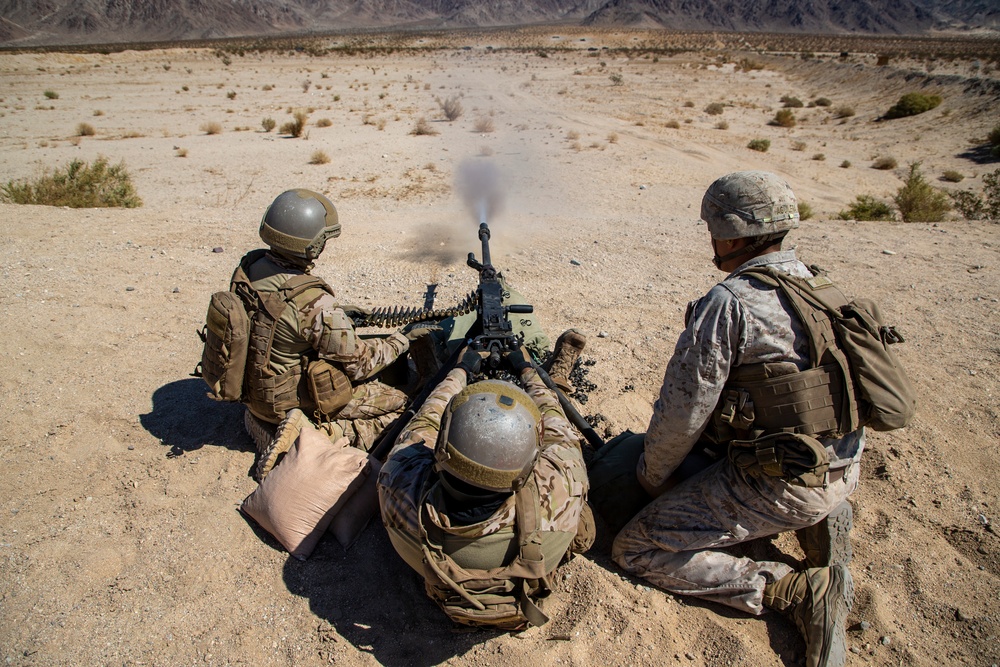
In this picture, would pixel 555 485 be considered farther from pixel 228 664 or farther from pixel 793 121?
pixel 793 121

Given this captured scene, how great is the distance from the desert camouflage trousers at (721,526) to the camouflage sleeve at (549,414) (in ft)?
1.98

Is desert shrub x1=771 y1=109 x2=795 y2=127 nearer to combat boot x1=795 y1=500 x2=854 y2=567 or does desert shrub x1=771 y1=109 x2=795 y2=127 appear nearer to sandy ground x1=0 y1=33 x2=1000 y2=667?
sandy ground x1=0 y1=33 x2=1000 y2=667

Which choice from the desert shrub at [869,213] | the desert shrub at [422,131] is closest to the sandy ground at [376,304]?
the desert shrub at [869,213]

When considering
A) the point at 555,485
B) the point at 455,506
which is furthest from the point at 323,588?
the point at 555,485

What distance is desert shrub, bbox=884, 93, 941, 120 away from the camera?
64.2 feet

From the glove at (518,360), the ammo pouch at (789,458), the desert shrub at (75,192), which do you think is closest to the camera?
the ammo pouch at (789,458)

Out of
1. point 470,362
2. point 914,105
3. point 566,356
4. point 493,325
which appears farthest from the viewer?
point 914,105

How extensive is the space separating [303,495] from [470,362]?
1.27 m

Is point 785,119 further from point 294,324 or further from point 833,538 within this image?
point 294,324

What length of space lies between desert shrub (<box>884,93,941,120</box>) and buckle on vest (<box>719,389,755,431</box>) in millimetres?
22892

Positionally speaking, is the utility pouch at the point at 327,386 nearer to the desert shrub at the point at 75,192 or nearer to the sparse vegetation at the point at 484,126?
the desert shrub at the point at 75,192

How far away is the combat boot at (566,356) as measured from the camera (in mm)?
4484

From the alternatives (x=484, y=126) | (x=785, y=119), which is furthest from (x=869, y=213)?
(x=785, y=119)

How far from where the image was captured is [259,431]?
155 inches
